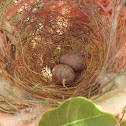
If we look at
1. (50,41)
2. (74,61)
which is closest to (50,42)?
(50,41)

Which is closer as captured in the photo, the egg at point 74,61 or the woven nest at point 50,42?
the woven nest at point 50,42

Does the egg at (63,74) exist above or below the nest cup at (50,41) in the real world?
below

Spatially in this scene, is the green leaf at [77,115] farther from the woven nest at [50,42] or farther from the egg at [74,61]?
the egg at [74,61]

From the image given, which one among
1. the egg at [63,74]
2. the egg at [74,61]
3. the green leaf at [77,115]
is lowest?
the green leaf at [77,115]

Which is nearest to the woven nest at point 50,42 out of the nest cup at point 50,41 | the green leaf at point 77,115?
the nest cup at point 50,41

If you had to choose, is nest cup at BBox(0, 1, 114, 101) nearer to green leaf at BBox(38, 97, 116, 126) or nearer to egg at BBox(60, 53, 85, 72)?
egg at BBox(60, 53, 85, 72)

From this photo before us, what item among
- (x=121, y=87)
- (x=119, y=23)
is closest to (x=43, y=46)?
(x=119, y=23)

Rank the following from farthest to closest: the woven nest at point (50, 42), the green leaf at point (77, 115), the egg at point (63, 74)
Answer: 1. the egg at point (63, 74)
2. the woven nest at point (50, 42)
3. the green leaf at point (77, 115)

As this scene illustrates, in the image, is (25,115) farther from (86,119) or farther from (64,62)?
(64,62)

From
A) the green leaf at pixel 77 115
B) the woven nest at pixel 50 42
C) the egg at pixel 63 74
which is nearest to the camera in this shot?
the green leaf at pixel 77 115

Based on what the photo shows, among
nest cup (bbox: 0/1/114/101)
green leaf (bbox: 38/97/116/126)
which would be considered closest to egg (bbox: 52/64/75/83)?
nest cup (bbox: 0/1/114/101)
